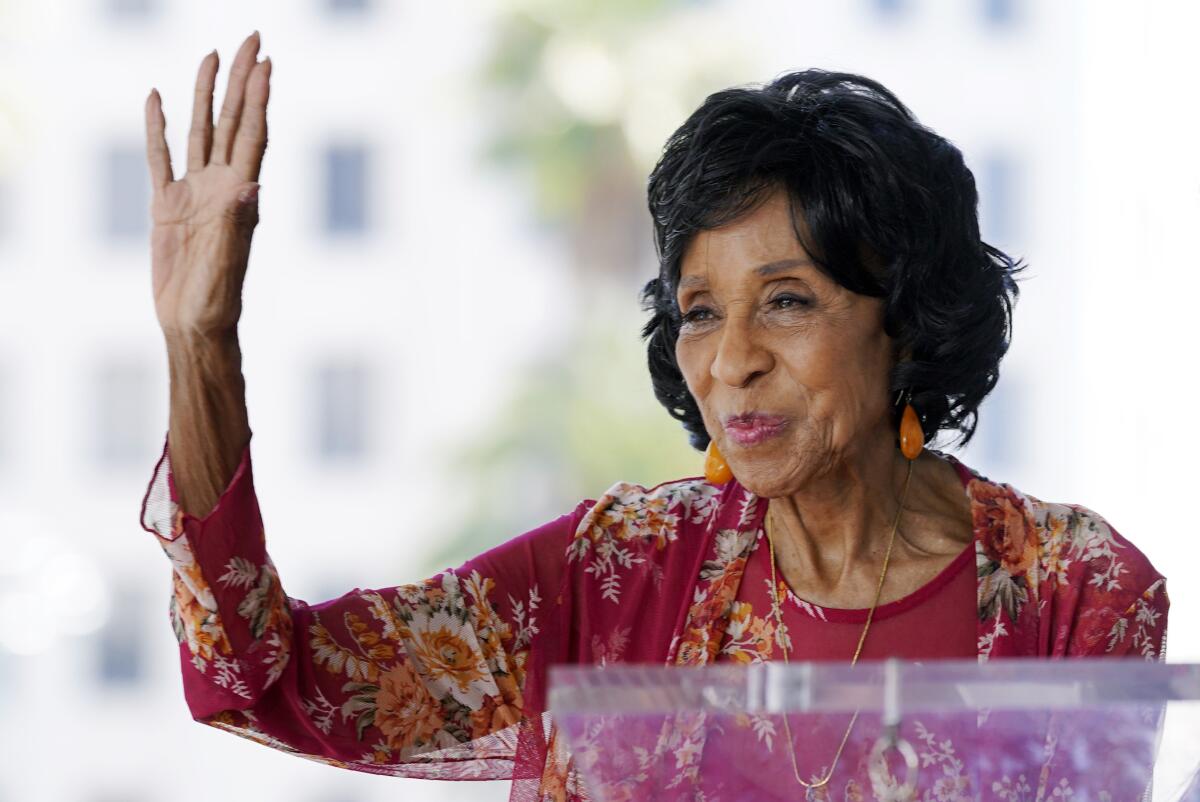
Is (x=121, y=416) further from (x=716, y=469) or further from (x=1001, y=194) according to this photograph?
(x=716, y=469)

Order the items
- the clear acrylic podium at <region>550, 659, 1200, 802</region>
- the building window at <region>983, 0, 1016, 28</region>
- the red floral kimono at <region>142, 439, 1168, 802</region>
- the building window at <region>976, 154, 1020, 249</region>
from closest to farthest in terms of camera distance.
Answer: the clear acrylic podium at <region>550, 659, 1200, 802</region> → the red floral kimono at <region>142, 439, 1168, 802</region> → the building window at <region>983, 0, 1016, 28</region> → the building window at <region>976, 154, 1020, 249</region>

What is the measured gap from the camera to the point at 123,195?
11.1 m

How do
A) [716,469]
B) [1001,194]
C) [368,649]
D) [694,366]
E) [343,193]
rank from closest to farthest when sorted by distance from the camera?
[368,649], [694,366], [716,469], [343,193], [1001,194]

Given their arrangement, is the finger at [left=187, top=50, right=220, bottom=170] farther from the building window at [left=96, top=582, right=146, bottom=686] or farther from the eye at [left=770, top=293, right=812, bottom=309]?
the building window at [left=96, top=582, right=146, bottom=686]

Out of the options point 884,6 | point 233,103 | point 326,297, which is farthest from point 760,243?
point 884,6

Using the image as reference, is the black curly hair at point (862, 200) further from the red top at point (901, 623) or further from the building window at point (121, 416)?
the building window at point (121, 416)

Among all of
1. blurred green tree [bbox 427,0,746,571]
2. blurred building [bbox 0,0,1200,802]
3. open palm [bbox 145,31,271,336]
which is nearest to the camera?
open palm [bbox 145,31,271,336]

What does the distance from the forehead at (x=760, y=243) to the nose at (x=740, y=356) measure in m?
0.05

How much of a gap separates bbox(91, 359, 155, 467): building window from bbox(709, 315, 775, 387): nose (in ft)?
32.6

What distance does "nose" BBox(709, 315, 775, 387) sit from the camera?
1.47 meters

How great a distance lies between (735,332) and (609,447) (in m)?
7.91

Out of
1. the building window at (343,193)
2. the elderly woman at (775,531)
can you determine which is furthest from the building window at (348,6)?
the elderly woman at (775,531)

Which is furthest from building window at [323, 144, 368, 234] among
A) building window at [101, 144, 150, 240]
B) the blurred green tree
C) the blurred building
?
the blurred green tree

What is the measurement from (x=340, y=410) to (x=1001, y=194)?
198 inches
